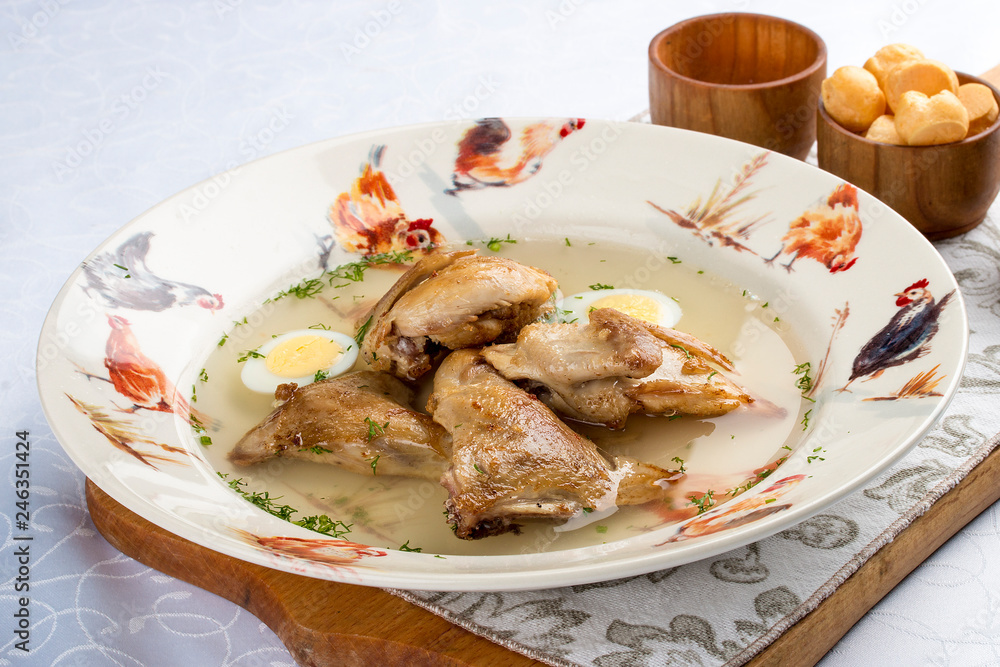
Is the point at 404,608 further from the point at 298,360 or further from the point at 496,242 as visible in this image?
the point at 496,242

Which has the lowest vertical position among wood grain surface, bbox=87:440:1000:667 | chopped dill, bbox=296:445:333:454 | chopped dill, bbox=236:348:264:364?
wood grain surface, bbox=87:440:1000:667

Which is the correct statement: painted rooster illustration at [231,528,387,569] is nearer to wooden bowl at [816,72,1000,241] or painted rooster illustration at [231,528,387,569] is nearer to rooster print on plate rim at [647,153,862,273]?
rooster print on plate rim at [647,153,862,273]

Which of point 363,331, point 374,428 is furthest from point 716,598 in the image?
point 363,331

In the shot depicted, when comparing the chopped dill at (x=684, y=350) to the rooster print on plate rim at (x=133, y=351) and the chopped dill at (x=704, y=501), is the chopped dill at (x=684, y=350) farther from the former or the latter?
the rooster print on plate rim at (x=133, y=351)

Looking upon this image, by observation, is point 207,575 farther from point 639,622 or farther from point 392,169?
point 392,169

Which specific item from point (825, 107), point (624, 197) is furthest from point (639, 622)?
point (825, 107)

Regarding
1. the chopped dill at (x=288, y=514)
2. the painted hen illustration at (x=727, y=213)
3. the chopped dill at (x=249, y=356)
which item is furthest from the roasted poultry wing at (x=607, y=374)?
the chopped dill at (x=249, y=356)

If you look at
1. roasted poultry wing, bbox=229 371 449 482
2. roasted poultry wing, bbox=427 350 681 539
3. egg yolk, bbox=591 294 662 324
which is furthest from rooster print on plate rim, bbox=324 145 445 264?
roasted poultry wing, bbox=427 350 681 539
